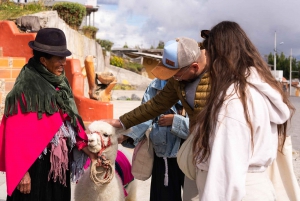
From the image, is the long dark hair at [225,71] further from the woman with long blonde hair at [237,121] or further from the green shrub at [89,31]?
the green shrub at [89,31]

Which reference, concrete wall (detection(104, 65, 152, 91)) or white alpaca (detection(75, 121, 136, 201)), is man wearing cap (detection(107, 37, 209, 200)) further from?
concrete wall (detection(104, 65, 152, 91))

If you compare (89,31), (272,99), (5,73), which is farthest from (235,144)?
(89,31)

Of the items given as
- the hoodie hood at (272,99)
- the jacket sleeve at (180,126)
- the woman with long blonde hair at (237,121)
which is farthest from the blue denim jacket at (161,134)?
the hoodie hood at (272,99)

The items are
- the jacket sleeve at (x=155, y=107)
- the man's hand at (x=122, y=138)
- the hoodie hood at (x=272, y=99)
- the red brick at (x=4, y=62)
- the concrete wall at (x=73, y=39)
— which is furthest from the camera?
the concrete wall at (x=73, y=39)

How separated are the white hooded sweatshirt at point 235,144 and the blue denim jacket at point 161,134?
1.30 meters

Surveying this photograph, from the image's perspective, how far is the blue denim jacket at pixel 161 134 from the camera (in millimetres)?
3574

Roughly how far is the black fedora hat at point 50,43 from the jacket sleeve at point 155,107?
2.49 ft

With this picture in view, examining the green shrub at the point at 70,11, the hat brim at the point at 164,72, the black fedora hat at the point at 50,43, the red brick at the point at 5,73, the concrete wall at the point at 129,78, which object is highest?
the green shrub at the point at 70,11

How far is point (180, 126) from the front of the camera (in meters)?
3.53

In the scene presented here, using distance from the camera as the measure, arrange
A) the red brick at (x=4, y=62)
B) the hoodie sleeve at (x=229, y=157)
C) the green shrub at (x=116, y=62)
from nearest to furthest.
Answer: the hoodie sleeve at (x=229, y=157)
the red brick at (x=4, y=62)
the green shrub at (x=116, y=62)

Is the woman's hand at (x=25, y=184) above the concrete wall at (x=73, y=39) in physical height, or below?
below

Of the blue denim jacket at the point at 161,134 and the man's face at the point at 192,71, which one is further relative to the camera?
the blue denim jacket at the point at 161,134

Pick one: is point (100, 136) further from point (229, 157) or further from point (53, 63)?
point (229, 157)

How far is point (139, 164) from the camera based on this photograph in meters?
3.82
